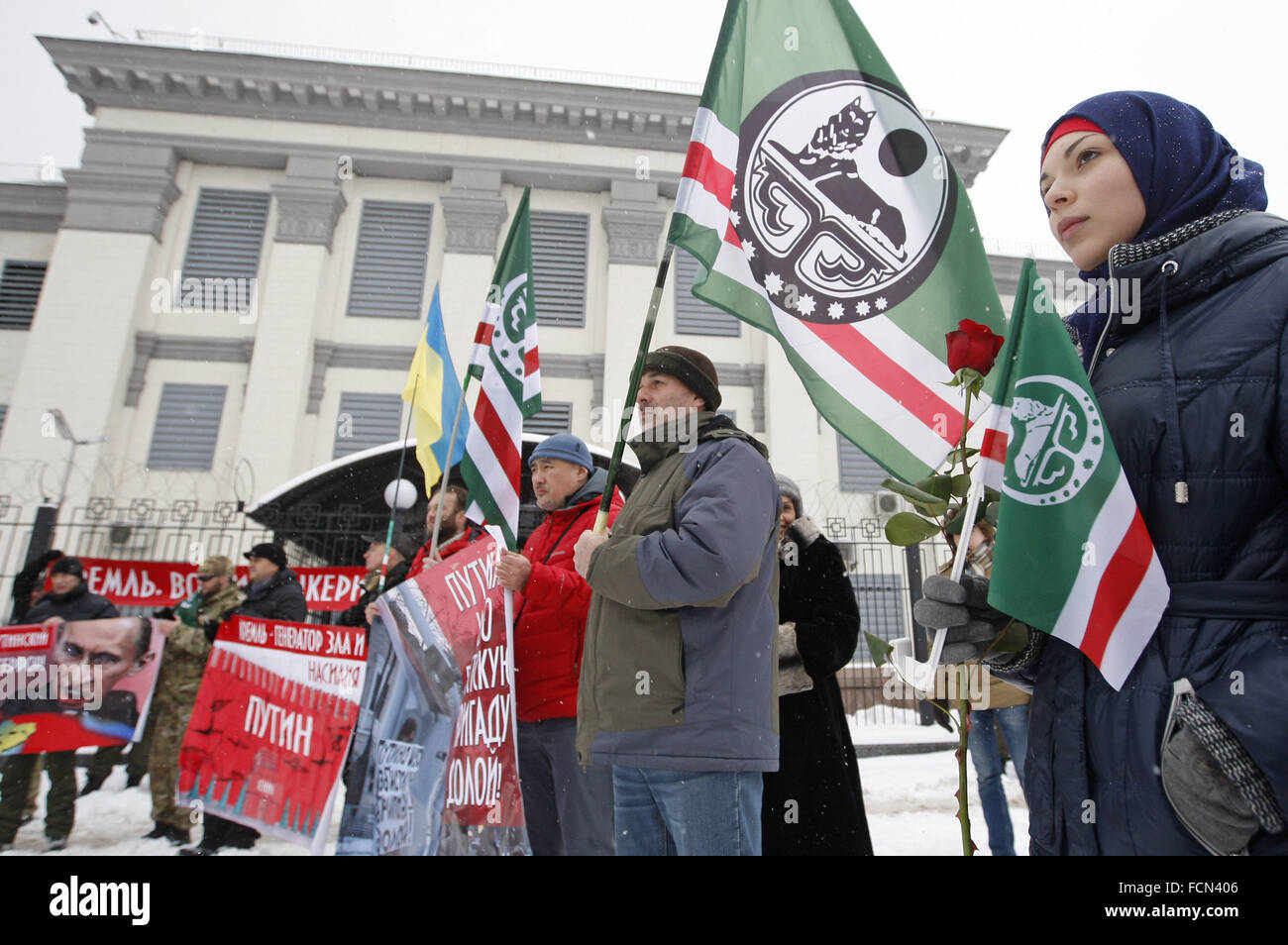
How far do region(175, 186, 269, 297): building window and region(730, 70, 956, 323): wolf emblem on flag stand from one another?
59.5 ft

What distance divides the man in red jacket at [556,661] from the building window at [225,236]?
1707cm

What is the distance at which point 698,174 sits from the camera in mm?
2586

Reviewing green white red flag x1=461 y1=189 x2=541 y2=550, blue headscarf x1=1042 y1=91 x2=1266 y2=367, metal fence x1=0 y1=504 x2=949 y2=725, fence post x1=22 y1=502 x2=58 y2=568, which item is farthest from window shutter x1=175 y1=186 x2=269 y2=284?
blue headscarf x1=1042 y1=91 x2=1266 y2=367

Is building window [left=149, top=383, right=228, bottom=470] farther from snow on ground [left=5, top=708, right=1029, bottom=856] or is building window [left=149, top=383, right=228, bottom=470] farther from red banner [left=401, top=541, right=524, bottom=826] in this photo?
red banner [left=401, top=541, right=524, bottom=826]

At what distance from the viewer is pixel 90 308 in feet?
54.0

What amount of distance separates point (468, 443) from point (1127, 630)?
12.0ft

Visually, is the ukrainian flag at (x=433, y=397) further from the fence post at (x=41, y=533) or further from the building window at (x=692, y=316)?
the building window at (x=692, y=316)

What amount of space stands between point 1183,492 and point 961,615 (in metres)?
0.46

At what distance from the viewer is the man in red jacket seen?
324 centimetres

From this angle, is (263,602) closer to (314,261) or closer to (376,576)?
(376,576)

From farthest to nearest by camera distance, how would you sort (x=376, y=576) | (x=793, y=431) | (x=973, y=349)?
(x=793, y=431) < (x=376, y=576) < (x=973, y=349)

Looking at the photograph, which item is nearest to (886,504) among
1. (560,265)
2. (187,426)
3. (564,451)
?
(560,265)

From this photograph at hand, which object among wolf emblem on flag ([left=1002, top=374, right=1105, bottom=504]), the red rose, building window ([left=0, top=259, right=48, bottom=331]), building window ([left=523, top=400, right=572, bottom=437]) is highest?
building window ([left=0, top=259, right=48, bottom=331])

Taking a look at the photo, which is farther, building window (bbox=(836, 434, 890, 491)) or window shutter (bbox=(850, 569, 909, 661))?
building window (bbox=(836, 434, 890, 491))
